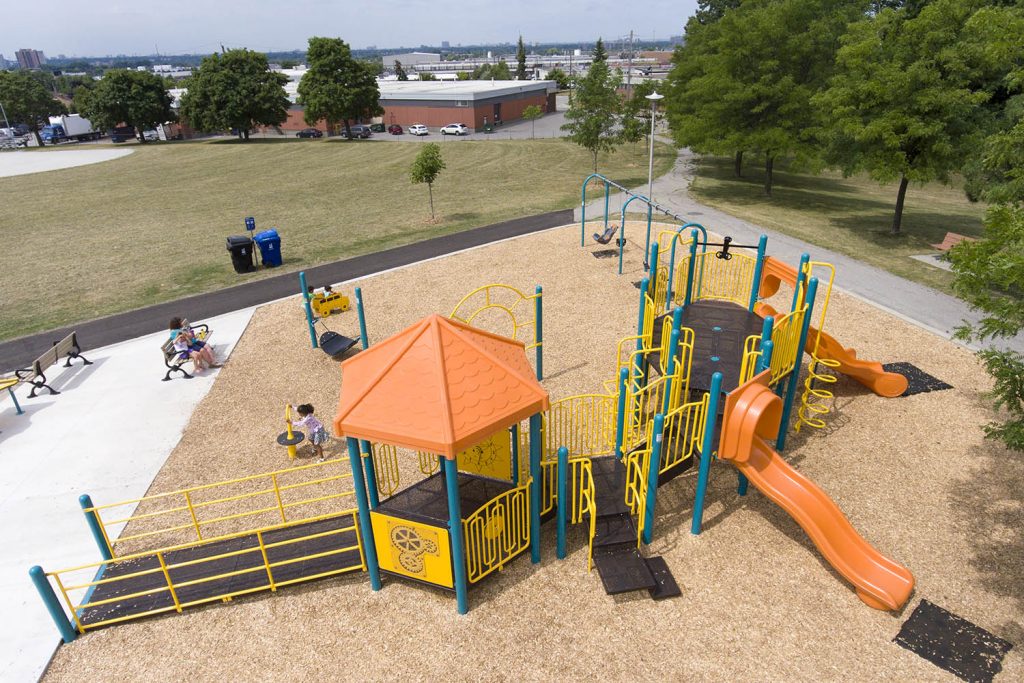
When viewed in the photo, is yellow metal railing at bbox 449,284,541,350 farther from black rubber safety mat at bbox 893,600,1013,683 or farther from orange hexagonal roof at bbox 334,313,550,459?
black rubber safety mat at bbox 893,600,1013,683

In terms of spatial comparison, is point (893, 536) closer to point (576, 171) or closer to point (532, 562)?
point (532, 562)

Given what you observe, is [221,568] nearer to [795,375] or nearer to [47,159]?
[795,375]

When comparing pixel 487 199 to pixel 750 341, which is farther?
pixel 487 199

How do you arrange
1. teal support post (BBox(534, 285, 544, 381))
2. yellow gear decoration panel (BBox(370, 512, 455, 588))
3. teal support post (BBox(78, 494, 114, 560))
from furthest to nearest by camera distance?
teal support post (BBox(534, 285, 544, 381)) < teal support post (BBox(78, 494, 114, 560)) < yellow gear decoration panel (BBox(370, 512, 455, 588))

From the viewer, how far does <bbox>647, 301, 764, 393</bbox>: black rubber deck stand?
29.4ft

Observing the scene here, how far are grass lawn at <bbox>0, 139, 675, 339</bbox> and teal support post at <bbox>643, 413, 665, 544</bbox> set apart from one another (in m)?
15.9

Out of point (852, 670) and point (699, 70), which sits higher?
point (699, 70)

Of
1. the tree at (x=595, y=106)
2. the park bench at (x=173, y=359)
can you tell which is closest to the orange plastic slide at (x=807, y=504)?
the park bench at (x=173, y=359)

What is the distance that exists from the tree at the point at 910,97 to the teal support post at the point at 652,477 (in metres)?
17.2

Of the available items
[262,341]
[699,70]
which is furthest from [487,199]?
[262,341]

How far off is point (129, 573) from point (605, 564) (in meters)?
6.12

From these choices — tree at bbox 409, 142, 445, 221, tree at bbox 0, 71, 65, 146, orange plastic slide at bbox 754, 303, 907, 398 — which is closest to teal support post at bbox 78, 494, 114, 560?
orange plastic slide at bbox 754, 303, 907, 398

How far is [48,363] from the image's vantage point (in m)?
12.5

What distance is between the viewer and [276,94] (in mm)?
59469
